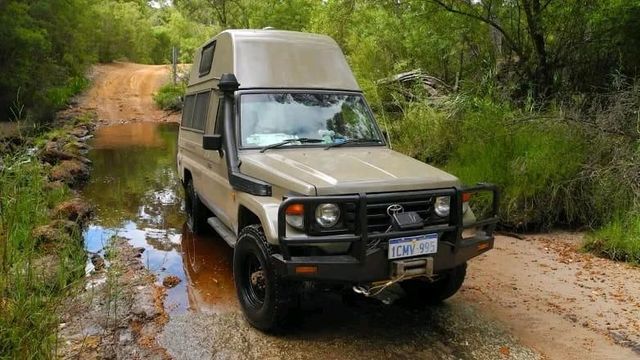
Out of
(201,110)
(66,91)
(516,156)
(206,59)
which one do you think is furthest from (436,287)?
(66,91)

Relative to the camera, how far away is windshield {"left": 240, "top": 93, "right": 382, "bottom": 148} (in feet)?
17.4

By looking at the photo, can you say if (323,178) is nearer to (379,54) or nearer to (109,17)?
(379,54)

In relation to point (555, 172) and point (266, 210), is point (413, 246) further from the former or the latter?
point (555, 172)

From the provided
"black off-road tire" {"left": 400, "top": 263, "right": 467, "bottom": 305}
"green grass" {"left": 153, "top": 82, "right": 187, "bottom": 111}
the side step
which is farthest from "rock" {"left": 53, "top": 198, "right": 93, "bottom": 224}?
"green grass" {"left": 153, "top": 82, "right": 187, "bottom": 111}

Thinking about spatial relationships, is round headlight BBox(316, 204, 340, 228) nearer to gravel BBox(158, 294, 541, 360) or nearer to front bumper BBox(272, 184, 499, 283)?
front bumper BBox(272, 184, 499, 283)

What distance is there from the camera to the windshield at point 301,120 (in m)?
5.31

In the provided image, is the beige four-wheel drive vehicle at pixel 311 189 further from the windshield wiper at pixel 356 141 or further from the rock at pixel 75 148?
the rock at pixel 75 148

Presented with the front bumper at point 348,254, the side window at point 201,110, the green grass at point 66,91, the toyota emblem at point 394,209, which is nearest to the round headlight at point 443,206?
the front bumper at point 348,254

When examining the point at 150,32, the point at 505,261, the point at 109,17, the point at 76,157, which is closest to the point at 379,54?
the point at 76,157

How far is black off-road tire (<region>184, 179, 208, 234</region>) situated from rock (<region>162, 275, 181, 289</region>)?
145 centimetres

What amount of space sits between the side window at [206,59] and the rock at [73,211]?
102 inches

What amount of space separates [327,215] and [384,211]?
1.48 ft

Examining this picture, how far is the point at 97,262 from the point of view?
6.29 m

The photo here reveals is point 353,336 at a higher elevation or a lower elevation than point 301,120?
lower
